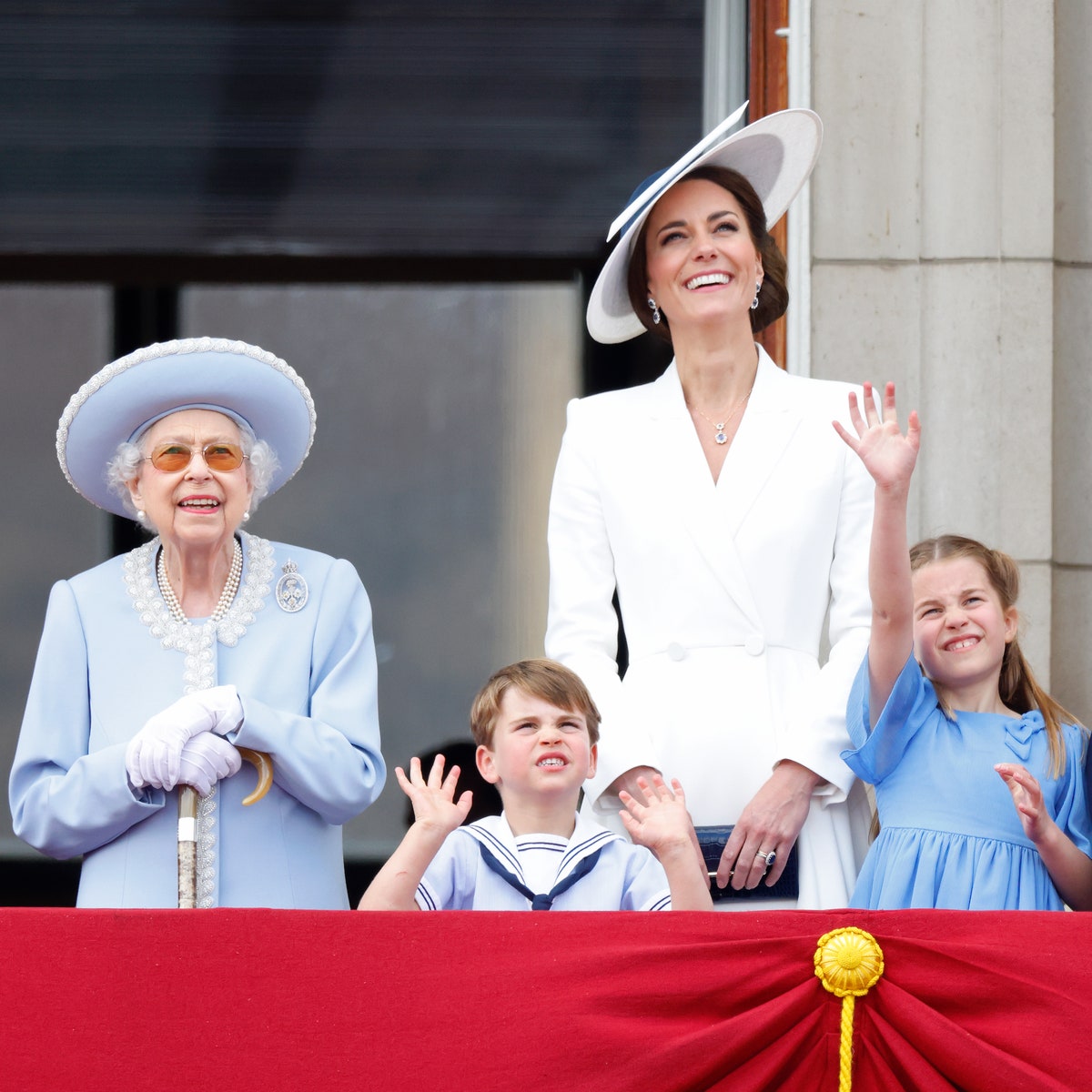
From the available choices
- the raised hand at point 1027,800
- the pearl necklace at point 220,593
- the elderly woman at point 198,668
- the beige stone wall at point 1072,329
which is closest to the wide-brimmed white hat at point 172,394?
the elderly woman at point 198,668

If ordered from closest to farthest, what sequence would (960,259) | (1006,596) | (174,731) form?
1. (174,731)
2. (1006,596)
3. (960,259)

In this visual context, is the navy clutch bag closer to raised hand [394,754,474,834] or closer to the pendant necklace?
raised hand [394,754,474,834]

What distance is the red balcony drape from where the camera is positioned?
7.45 ft

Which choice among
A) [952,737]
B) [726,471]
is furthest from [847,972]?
[726,471]

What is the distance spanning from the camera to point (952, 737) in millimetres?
3082

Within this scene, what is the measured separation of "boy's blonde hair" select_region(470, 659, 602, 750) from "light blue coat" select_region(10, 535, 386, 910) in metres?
0.18

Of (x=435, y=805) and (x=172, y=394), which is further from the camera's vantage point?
(x=172, y=394)

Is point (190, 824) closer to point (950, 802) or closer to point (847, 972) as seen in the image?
point (847, 972)

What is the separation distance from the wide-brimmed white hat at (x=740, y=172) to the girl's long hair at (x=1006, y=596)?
0.72 meters

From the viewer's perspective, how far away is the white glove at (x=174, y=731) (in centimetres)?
278

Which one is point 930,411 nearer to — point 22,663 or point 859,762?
point 859,762

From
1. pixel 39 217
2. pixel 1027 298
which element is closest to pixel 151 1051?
pixel 1027 298

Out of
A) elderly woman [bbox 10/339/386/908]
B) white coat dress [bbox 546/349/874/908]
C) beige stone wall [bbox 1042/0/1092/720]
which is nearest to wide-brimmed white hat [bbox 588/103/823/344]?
white coat dress [bbox 546/349/874/908]

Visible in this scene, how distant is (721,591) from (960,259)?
1665 mm
